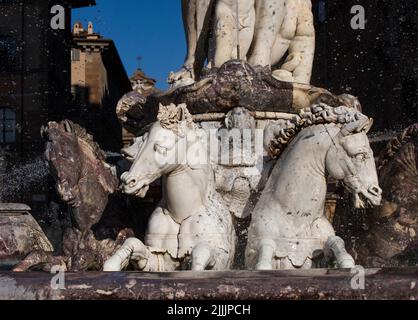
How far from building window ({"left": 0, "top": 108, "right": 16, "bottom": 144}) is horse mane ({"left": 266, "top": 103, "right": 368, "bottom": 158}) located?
30784 millimetres

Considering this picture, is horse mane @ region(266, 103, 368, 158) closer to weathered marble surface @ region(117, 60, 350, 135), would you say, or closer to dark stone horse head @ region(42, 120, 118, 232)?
weathered marble surface @ region(117, 60, 350, 135)

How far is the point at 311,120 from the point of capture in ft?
19.3

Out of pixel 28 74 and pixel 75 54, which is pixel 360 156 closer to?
pixel 28 74

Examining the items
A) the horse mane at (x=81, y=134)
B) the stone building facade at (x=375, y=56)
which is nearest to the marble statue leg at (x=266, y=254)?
the horse mane at (x=81, y=134)

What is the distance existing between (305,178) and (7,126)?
32.1 metres

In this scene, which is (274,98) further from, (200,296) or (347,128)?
(200,296)

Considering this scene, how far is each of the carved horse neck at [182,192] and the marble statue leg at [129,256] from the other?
33 cm

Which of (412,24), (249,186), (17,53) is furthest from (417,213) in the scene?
(17,53)

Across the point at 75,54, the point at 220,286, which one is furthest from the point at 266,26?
the point at 75,54

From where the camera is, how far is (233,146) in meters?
6.72

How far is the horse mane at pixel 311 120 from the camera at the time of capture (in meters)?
5.71

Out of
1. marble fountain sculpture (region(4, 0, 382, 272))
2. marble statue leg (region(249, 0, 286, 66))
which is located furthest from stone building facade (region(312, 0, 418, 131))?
marble fountain sculpture (region(4, 0, 382, 272))

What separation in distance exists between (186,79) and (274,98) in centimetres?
105

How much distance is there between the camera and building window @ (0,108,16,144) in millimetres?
36250
